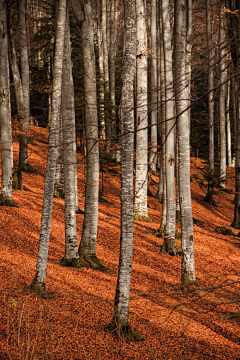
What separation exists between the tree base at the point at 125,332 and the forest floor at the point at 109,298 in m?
0.09

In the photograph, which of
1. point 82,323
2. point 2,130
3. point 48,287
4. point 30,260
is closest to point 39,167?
point 2,130

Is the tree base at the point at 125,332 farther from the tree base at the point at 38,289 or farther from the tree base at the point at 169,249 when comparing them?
the tree base at the point at 169,249

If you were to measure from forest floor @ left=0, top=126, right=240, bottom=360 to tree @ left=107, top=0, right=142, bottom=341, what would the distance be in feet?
0.91

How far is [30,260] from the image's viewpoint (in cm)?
702

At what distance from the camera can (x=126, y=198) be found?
15.0 feet

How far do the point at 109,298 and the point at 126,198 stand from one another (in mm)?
2296

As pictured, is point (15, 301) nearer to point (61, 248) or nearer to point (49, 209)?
point (49, 209)

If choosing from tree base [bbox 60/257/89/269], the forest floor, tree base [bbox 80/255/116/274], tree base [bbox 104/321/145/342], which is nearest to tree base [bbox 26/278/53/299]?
the forest floor

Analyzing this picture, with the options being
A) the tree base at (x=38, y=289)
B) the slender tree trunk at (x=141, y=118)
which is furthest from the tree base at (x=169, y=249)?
the tree base at (x=38, y=289)

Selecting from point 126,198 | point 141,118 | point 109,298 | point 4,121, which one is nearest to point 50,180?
point 126,198

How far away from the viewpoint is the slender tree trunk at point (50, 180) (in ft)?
17.3

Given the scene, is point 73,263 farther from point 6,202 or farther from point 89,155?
point 6,202

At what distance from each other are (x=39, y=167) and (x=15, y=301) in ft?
41.9

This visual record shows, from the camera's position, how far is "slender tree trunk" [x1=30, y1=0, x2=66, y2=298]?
5262mm
